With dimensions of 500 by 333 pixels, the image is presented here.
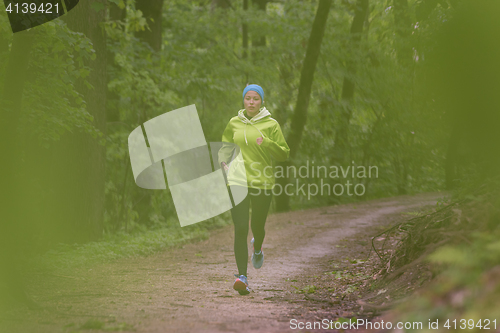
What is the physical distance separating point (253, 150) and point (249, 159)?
118 millimetres

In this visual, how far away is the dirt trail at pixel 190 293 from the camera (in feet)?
13.7

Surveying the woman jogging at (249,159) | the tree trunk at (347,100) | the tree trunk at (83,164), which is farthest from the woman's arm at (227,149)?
the tree trunk at (347,100)

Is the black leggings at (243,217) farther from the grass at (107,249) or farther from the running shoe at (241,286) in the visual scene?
the grass at (107,249)

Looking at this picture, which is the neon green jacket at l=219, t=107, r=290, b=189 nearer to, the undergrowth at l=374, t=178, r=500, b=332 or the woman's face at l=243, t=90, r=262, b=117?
the woman's face at l=243, t=90, r=262, b=117

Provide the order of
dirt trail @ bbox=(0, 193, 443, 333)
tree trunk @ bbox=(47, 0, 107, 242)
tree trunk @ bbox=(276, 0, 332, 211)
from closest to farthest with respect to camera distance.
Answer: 1. dirt trail @ bbox=(0, 193, 443, 333)
2. tree trunk @ bbox=(47, 0, 107, 242)
3. tree trunk @ bbox=(276, 0, 332, 211)

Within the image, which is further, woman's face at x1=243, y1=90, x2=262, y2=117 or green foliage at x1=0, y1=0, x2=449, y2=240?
green foliage at x1=0, y1=0, x2=449, y2=240

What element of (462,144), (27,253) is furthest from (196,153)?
(462,144)

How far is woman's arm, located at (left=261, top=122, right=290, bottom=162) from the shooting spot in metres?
5.61

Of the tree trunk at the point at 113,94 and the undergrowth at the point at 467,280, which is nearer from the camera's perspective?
the undergrowth at the point at 467,280

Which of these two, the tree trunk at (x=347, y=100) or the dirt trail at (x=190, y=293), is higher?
the tree trunk at (x=347, y=100)

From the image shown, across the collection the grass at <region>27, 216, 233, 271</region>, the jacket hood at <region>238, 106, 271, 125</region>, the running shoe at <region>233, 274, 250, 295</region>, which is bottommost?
the grass at <region>27, 216, 233, 271</region>

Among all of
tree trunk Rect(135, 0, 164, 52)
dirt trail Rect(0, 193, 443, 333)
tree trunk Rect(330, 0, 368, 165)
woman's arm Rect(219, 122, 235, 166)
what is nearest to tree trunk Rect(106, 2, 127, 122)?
tree trunk Rect(135, 0, 164, 52)

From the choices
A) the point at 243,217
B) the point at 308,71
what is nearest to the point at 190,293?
the point at 243,217

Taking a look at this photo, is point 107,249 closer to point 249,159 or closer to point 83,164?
point 83,164
